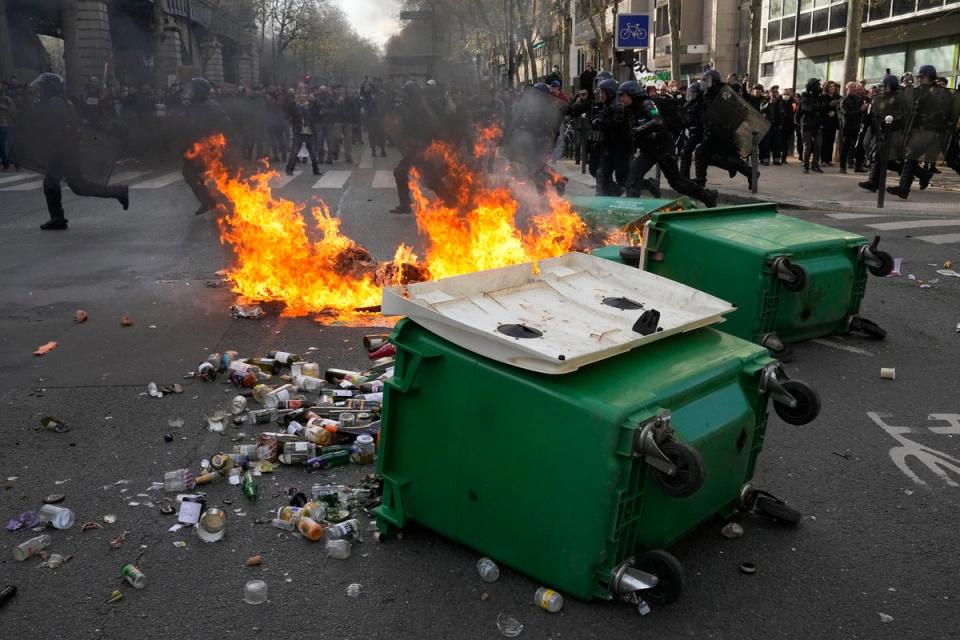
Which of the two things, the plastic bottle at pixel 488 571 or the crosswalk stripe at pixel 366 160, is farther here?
the crosswalk stripe at pixel 366 160

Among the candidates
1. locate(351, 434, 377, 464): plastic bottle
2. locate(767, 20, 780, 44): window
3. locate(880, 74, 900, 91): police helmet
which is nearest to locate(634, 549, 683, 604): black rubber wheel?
locate(351, 434, 377, 464): plastic bottle

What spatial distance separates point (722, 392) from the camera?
334 centimetres

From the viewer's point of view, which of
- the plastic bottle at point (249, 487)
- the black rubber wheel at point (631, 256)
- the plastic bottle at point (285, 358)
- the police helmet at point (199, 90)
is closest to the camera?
the plastic bottle at point (249, 487)

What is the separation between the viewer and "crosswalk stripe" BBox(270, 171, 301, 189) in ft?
58.4

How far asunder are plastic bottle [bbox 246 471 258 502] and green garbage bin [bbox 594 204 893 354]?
11.2ft

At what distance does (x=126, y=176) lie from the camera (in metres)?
19.8

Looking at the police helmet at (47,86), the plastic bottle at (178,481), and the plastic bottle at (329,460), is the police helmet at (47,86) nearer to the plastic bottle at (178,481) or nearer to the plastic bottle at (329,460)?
the plastic bottle at (178,481)

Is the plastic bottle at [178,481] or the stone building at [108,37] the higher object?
the stone building at [108,37]

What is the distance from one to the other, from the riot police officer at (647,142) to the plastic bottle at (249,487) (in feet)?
30.0

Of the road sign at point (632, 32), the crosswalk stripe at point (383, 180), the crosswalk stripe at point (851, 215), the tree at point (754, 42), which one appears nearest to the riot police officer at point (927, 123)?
the crosswalk stripe at point (851, 215)

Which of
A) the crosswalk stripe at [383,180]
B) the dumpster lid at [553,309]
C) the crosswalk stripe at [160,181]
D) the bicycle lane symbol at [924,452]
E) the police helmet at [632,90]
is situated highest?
the police helmet at [632,90]

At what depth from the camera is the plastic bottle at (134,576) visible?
10.6ft

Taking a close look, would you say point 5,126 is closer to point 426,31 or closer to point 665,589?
point 665,589

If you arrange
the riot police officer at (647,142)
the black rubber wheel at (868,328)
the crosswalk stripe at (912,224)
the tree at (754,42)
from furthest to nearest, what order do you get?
the tree at (754,42), the riot police officer at (647,142), the crosswalk stripe at (912,224), the black rubber wheel at (868,328)
